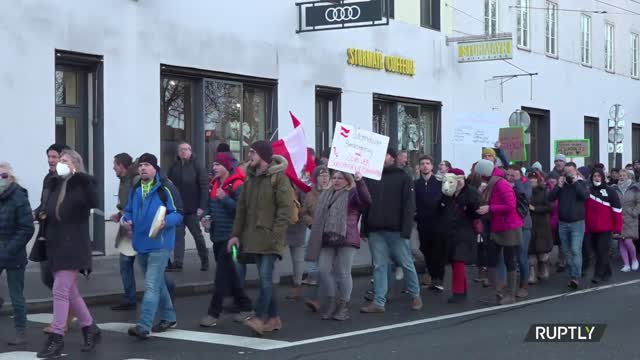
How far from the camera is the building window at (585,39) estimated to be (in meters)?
31.0

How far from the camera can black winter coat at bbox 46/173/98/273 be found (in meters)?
8.33

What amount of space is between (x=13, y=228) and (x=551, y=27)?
75.7 ft

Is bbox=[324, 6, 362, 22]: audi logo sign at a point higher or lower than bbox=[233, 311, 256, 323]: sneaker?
higher

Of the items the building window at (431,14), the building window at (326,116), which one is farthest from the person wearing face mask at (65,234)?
the building window at (431,14)

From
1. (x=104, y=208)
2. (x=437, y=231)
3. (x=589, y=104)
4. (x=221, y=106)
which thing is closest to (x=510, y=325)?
(x=437, y=231)

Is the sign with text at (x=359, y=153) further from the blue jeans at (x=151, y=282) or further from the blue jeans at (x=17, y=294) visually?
the blue jeans at (x=17, y=294)

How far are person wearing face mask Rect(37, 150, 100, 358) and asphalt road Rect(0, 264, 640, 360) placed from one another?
0.41 meters

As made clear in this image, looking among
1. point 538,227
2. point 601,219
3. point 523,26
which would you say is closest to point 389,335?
point 538,227

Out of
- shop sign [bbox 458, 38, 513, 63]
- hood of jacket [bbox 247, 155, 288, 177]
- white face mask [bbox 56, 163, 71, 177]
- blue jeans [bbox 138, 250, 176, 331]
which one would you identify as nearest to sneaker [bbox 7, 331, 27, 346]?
blue jeans [bbox 138, 250, 176, 331]

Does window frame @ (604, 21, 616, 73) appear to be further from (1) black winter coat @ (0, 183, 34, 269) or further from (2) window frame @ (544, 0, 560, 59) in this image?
(1) black winter coat @ (0, 183, 34, 269)

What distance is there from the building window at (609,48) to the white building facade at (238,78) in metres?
3.85

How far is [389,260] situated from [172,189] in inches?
120

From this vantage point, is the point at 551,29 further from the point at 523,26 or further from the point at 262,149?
the point at 262,149

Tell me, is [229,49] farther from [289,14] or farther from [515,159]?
[515,159]
